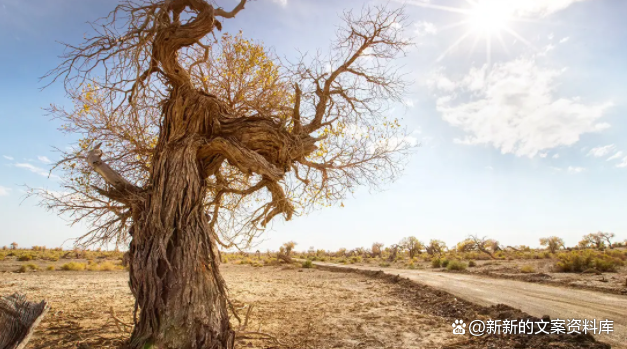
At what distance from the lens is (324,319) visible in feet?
25.2

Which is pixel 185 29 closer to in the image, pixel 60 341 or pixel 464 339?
pixel 60 341

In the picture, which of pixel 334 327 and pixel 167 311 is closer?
pixel 167 311

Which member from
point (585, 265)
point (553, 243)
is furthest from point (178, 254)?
point (553, 243)

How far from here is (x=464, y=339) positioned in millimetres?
5852

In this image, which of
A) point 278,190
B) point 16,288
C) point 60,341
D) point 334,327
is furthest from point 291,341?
point 16,288

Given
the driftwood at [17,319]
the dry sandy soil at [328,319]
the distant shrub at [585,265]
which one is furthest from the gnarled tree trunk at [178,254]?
the distant shrub at [585,265]

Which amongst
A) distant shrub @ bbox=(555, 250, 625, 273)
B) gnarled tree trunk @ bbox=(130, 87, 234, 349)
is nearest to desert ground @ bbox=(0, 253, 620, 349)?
gnarled tree trunk @ bbox=(130, 87, 234, 349)

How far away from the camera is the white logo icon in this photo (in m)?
6.35

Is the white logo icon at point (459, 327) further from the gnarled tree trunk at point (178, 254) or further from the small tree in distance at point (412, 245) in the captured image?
the small tree in distance at point (412, 245)

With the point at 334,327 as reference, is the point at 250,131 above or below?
above

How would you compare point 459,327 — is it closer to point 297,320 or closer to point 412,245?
point 297,320

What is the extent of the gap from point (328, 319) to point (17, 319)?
5895 mm

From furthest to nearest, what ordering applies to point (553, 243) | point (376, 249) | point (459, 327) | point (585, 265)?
point (376, 249), point (553, 243), point (585, 265), point (459, 327)

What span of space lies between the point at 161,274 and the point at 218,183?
8.58 ft
